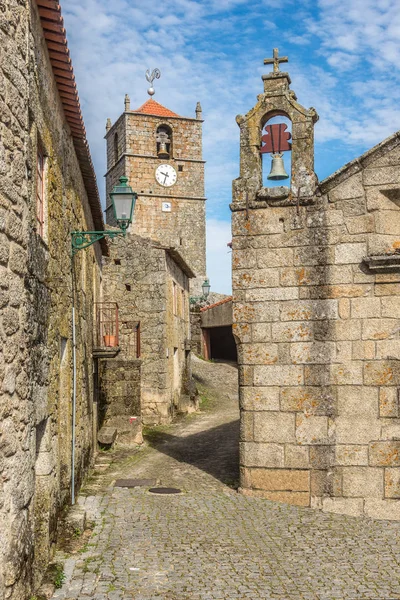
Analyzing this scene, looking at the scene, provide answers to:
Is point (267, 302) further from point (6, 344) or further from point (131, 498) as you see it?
point (6, 344)

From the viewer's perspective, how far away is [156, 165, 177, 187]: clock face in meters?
32.3

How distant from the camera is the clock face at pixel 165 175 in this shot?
1271 inches

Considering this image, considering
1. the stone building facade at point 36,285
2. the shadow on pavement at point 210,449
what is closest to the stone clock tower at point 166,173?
the shadow on pavement at point 210,449

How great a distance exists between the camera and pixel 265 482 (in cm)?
794

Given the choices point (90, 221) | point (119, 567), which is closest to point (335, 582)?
point (119, 567)

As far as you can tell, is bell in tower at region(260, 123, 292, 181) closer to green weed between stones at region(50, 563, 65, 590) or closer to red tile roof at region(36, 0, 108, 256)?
red tile roof at region(36, 0, 108, 256)

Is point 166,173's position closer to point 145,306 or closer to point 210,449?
point 145,306

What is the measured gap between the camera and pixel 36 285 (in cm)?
511

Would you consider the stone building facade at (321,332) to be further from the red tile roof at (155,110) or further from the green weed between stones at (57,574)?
the red tile roof at (155,110)

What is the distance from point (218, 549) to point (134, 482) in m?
3.08

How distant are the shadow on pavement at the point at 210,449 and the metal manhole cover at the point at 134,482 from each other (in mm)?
896

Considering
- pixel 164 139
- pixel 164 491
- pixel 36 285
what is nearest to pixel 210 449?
pixel 164 491

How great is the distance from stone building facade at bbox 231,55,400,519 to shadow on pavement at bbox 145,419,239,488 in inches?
49.3

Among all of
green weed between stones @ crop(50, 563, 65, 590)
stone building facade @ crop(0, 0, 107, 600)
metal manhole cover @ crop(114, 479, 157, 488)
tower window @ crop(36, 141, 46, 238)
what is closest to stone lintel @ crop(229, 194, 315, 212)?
stone building facade @ crop(0, 0, 107, 600)
